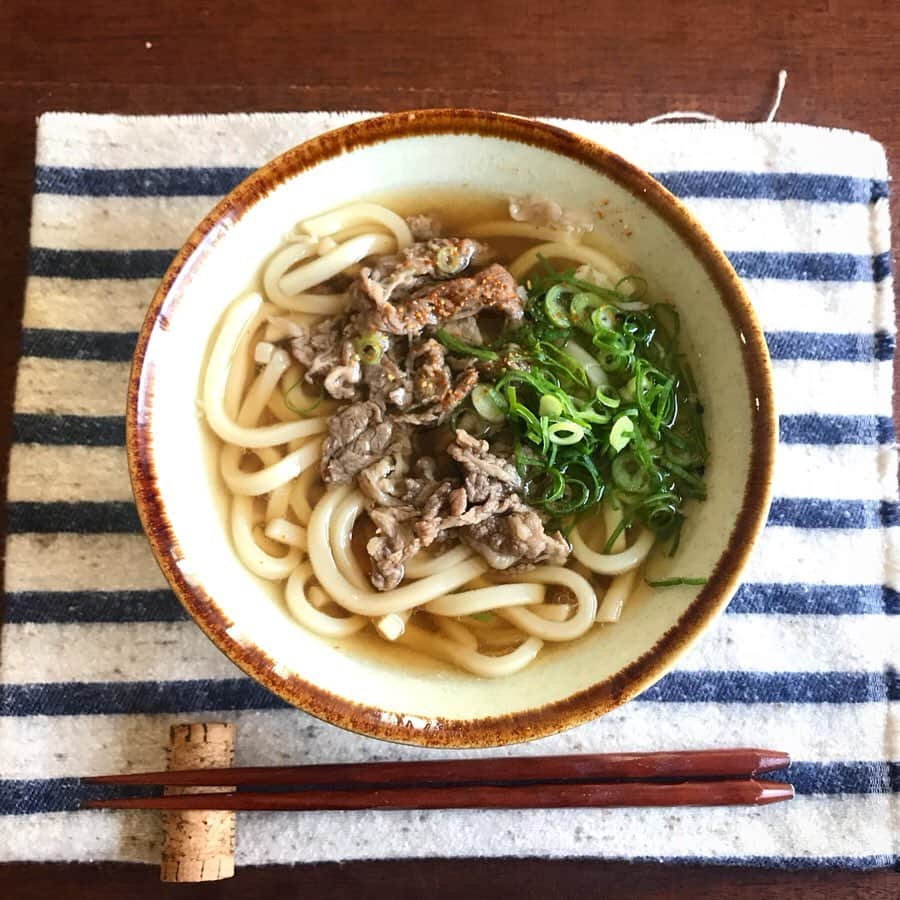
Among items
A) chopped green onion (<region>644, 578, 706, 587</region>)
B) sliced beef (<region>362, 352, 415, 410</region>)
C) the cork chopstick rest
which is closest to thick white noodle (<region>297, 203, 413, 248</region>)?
sliced beef (<region>362, 352, 415, 410</region>)

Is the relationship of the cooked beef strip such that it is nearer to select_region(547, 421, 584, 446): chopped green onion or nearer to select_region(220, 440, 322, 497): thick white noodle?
select_region(547, 421, 584, 446): chopped green onion

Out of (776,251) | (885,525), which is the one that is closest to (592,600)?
(885,525)

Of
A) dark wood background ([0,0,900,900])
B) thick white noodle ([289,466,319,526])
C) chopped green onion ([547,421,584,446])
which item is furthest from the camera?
dark wood background ([0,0,900,900])

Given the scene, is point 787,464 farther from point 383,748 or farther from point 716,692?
point 383,748

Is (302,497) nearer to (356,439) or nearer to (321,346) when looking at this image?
(356,439)

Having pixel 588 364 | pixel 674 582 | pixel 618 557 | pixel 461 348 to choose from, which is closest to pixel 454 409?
pixel 461 348
